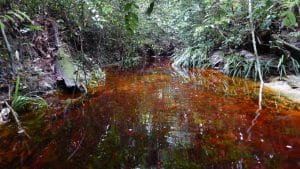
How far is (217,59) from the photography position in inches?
395

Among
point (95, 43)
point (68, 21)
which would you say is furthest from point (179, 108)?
point (95, 43)

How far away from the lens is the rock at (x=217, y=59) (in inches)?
383

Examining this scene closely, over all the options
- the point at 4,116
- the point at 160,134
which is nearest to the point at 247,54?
the point at 160,134

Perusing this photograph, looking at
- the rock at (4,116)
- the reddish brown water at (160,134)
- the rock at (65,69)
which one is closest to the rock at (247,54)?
the reddish brown water at (160,134)

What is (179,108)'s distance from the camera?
526 cm

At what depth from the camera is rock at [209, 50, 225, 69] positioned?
9.73m

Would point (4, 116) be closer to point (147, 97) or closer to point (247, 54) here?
point (147, 97)

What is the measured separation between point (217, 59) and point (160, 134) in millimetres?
6435

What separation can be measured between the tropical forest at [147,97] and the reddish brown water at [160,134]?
12mm

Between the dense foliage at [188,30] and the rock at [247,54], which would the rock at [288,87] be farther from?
the rock at [247,54]

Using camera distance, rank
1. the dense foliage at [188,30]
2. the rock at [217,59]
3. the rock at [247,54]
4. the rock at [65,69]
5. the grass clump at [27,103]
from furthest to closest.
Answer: the rock at [217,59], the rock at [247,54], the dense foliage at [188,30], the rock at [65,69], the grass clump at [27,103]

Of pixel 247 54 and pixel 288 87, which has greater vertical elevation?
pixel 247 54

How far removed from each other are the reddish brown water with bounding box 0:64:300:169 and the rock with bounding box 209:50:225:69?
136 inches

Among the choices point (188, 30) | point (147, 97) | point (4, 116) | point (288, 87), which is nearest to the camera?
point (4, 116)
